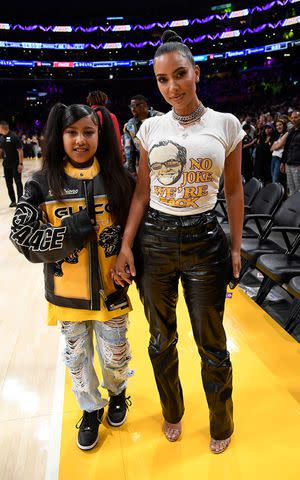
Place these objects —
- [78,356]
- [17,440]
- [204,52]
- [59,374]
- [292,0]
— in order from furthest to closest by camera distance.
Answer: [204,52] < [292,0] < [59,374] < [17,440] < [78,356]

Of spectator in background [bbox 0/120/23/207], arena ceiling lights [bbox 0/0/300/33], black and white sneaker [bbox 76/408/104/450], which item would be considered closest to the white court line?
black and white sneaker [bbox 76/408/104/450]

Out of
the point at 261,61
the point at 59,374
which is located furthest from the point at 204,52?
the point at 59,374

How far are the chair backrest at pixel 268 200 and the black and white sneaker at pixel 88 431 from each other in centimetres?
237

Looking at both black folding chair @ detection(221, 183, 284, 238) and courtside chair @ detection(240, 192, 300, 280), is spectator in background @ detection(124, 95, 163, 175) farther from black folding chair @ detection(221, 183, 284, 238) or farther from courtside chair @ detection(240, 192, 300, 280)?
courtside chair @ detection(240, 192, 300, 280)

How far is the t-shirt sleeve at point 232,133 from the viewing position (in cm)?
131

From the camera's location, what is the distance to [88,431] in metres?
1.67

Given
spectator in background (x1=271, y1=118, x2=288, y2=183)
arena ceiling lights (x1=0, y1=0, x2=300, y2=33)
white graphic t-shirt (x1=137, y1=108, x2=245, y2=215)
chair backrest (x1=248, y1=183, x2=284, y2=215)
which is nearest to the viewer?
white graphic t-shirt (x1=137, y1=108, x2=245, y2=215)

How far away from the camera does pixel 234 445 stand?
1645mm

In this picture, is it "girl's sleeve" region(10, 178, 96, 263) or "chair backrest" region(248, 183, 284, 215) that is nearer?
"girl's sleeve" region(10, 178, 96, 263)

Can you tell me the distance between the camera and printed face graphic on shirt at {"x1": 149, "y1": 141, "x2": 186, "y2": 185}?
1.28m

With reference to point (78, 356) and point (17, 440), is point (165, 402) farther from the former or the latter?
point (17, 440)

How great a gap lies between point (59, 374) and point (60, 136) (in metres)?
1.44

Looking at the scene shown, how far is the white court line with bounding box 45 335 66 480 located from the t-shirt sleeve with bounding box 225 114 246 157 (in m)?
1.46

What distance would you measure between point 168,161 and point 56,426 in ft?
4.52
